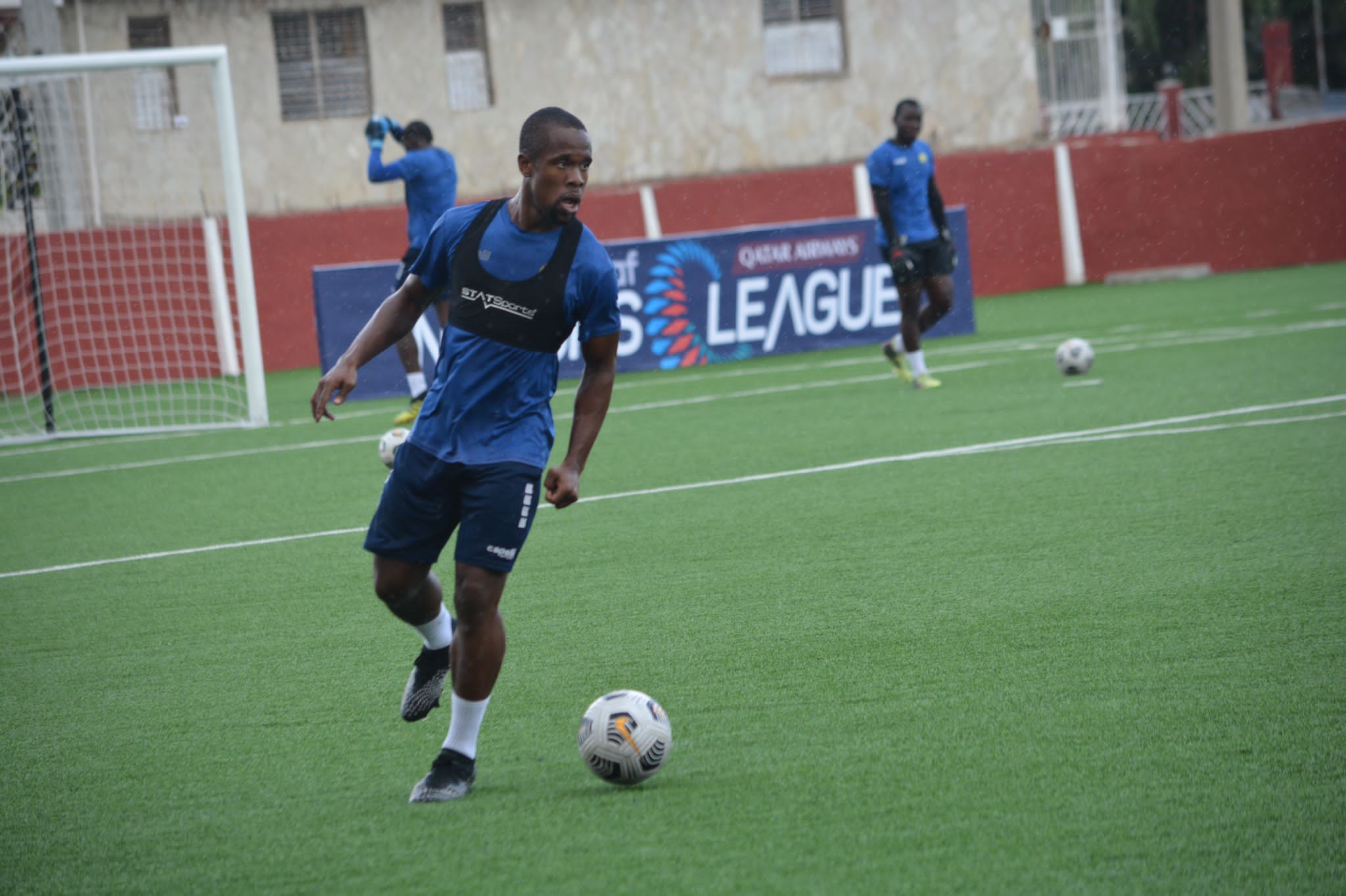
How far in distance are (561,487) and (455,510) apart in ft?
1.27

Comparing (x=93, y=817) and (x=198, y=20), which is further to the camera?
(x=198, y=20)

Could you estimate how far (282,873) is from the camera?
3.76 meters

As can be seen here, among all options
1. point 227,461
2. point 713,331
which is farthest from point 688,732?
point 713,331

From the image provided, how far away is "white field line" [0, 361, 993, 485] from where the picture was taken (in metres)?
12.2

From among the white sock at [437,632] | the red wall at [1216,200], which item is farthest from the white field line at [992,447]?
the red wall at [1216,200]

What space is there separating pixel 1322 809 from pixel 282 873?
8.15 ft

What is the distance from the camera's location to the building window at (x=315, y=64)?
25797 millimetres

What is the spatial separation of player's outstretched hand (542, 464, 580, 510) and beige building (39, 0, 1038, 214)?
2199 cm

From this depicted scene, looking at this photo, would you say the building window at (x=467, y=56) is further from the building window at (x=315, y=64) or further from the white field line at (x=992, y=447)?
the white field line at (x=992, y=447)

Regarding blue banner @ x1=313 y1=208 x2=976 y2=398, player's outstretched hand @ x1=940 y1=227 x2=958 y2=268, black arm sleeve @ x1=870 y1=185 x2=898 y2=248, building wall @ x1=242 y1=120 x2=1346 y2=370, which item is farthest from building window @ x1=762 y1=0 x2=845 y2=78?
black arm sleeve @ x1=870 y1=185 x2=898 y2=248

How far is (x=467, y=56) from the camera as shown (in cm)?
2644

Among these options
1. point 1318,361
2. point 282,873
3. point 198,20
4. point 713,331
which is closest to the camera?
point 282,873

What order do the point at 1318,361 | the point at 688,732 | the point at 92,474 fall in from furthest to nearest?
the point at 1318,361 → the point at 92,474 → the point at 688,732

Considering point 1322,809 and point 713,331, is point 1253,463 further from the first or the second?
point 713,331
